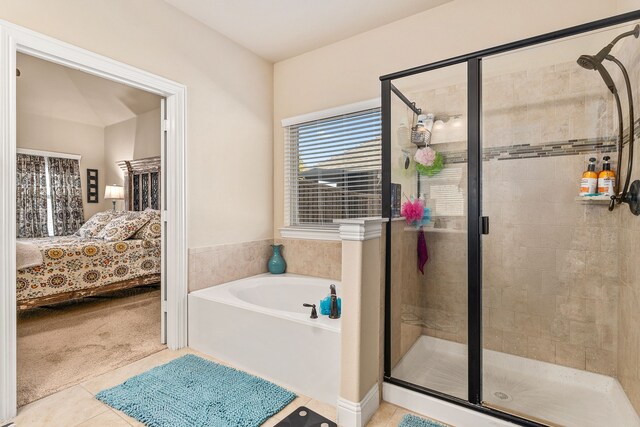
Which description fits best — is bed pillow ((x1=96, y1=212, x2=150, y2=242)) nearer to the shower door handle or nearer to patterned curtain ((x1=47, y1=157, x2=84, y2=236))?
patterned curtain ((x1=47, y1=157, x2=84, y2=236))

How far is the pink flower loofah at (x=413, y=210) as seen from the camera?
2.05 m

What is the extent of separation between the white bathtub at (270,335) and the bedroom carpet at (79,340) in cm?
53

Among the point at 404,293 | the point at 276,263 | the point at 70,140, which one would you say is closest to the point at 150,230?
the point at 276,263

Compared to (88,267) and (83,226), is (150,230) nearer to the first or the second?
(88,267)

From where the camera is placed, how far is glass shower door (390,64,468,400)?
1846 millimetres

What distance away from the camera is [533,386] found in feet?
5.72

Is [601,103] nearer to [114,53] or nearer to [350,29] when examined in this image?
[350,29]

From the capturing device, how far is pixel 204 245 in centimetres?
272

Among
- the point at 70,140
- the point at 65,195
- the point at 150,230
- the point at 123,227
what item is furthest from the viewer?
the point at 70,140

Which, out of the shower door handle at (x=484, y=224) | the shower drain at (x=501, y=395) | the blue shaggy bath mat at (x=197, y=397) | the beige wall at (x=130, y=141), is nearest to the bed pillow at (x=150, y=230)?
the beige wall at (x=130, y=141)

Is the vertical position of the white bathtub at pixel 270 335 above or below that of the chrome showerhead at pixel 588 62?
below

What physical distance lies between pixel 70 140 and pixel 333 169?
16.6ft

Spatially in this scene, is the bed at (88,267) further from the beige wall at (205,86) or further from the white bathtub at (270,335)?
the white bathtub at (270,335)

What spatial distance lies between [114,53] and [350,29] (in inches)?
70.5
